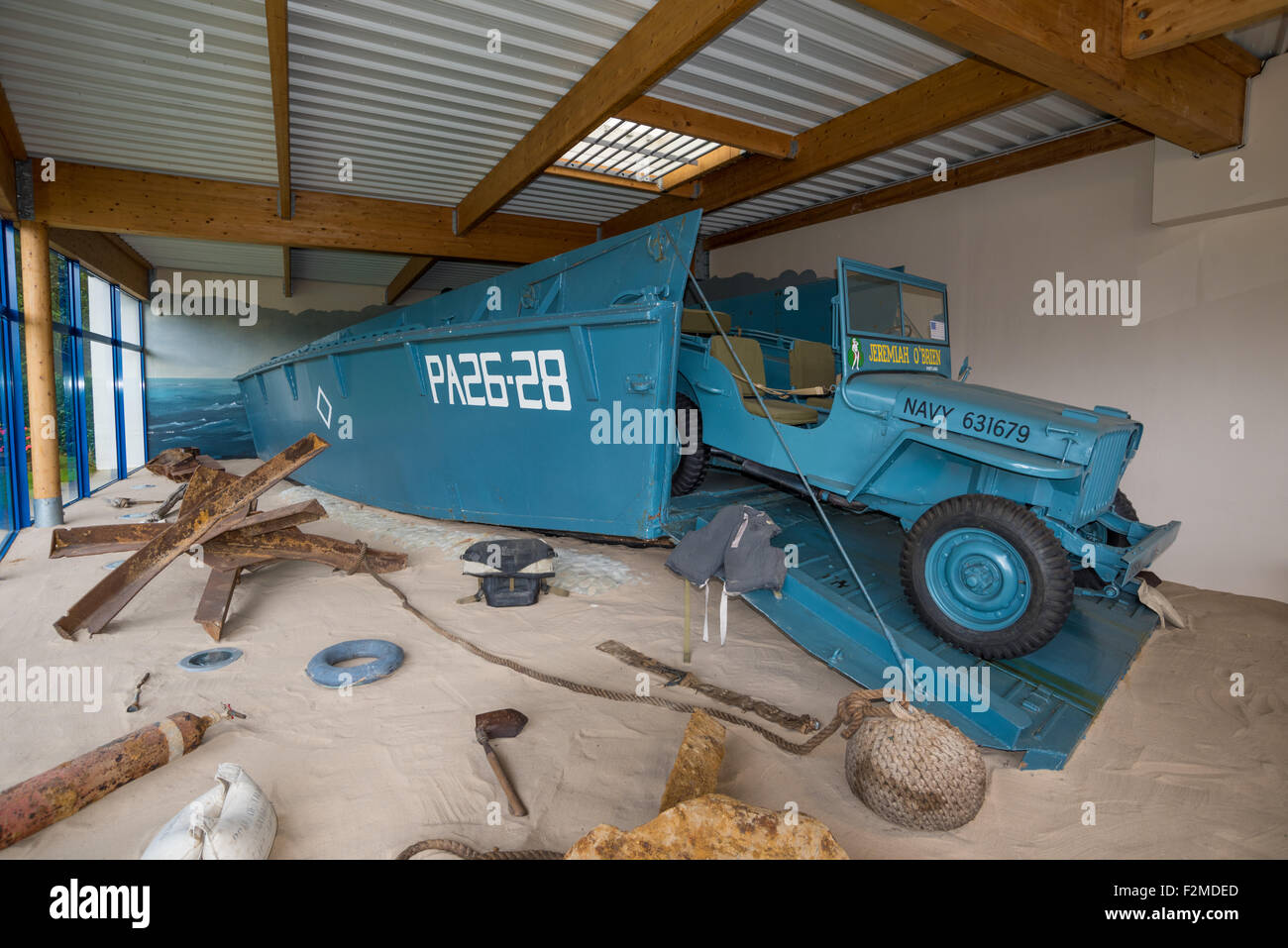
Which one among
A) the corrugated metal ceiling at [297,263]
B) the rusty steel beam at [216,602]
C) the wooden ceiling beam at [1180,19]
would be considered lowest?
the rusty steel beam at [216,602]

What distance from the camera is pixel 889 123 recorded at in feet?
17.9

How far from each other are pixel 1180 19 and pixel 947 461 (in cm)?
276

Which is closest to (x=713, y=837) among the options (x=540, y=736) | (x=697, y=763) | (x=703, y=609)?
(x=697, y=763)

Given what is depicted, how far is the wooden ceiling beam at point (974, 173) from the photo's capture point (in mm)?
5672

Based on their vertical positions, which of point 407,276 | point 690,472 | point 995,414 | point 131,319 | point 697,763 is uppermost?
point 407,276

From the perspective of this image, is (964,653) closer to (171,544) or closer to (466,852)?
(466,852)

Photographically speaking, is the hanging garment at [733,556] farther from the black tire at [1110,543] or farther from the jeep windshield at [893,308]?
the black tire at [1110,543]

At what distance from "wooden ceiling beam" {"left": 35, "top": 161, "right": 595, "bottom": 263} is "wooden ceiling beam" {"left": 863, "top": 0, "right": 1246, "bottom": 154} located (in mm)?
5908

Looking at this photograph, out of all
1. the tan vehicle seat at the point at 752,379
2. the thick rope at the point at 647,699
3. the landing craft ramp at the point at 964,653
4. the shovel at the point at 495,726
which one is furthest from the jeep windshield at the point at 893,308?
the shovel at the point at 495,726

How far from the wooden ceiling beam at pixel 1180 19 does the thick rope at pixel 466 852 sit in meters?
5.02

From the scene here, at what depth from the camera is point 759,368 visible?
4.97 meters

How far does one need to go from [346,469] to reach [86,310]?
5379 mm

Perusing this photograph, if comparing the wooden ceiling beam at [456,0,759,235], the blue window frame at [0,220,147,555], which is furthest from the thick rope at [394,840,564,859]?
the blue window frame at [0,220,147,555]

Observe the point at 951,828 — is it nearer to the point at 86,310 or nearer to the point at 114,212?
the point at 114,212
